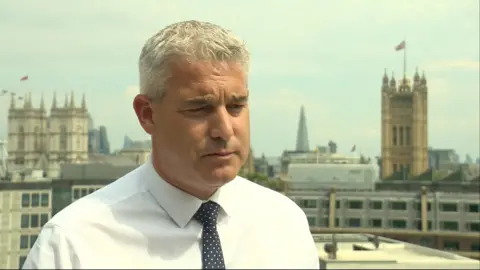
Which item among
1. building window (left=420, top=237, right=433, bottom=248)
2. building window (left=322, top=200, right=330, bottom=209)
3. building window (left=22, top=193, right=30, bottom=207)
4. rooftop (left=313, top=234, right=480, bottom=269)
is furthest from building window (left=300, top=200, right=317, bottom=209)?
rooftop (left=313, top=234, right=480, bottom=269)

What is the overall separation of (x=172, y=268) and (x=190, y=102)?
1.11 ft

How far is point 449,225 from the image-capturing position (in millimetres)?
36156

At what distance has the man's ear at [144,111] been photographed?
5.36 ft

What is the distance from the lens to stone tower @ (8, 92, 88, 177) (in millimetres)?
54312

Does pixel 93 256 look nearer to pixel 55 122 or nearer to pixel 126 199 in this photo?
pixel 126 199

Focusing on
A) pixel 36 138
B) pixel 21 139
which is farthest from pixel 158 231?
pixel 36 138

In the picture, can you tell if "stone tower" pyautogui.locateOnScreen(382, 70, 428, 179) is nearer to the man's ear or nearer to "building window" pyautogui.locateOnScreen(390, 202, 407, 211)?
"building window" pyautogui.locateOnScreen(390, 202, 407, 211)

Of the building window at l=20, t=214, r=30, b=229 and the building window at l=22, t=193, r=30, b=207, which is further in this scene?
the building window at l=22, t=193, r=30, b=207

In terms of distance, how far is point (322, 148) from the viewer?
84.6m

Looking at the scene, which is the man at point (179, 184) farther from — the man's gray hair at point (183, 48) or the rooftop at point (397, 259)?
the rooftop at point (397, 259)

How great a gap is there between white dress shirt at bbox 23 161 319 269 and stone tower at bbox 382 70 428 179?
2331 inches

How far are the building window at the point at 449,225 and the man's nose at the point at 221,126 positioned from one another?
35.6m

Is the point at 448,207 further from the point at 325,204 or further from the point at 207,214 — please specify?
the point at 207,214

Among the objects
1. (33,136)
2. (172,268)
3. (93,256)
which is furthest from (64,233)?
(33,136)
